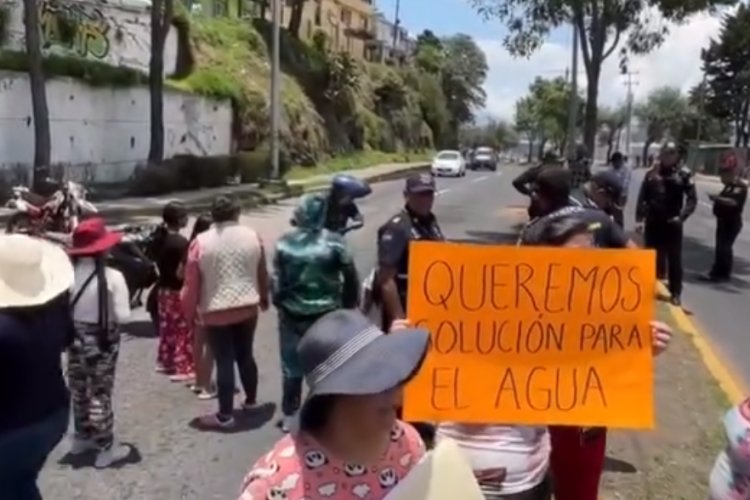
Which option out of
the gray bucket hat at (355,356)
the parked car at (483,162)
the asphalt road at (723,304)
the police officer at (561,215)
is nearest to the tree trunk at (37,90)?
the asphalt road at (723,304)

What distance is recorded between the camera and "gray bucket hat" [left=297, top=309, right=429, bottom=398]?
8.07 feet

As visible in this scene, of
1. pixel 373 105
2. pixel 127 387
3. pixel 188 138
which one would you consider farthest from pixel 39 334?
pixel 373 105

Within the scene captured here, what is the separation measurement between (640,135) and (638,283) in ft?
508

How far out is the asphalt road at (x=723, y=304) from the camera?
35.6 feet

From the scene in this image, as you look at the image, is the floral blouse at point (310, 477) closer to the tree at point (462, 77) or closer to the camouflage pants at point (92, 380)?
the camouflage pants at point (92, 380)

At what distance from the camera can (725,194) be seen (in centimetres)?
1495

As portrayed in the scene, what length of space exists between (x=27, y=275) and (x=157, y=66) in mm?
26528

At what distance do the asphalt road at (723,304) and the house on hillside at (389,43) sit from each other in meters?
64.9

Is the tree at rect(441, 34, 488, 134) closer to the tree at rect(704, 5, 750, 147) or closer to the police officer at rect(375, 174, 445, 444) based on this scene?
the tree at rect(704, 5, 750, 147)

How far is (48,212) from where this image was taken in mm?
9000

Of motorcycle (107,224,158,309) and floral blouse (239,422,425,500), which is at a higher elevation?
floral blouse (239,422,425,500)

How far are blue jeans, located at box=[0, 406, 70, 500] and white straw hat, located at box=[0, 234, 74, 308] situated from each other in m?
0.47

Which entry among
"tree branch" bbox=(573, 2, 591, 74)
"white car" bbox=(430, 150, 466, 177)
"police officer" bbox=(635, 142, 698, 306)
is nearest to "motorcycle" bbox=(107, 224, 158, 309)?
"police officer" bbox=(635, 142, 698, 306)

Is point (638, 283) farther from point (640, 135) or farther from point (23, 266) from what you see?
point (640, 135)
